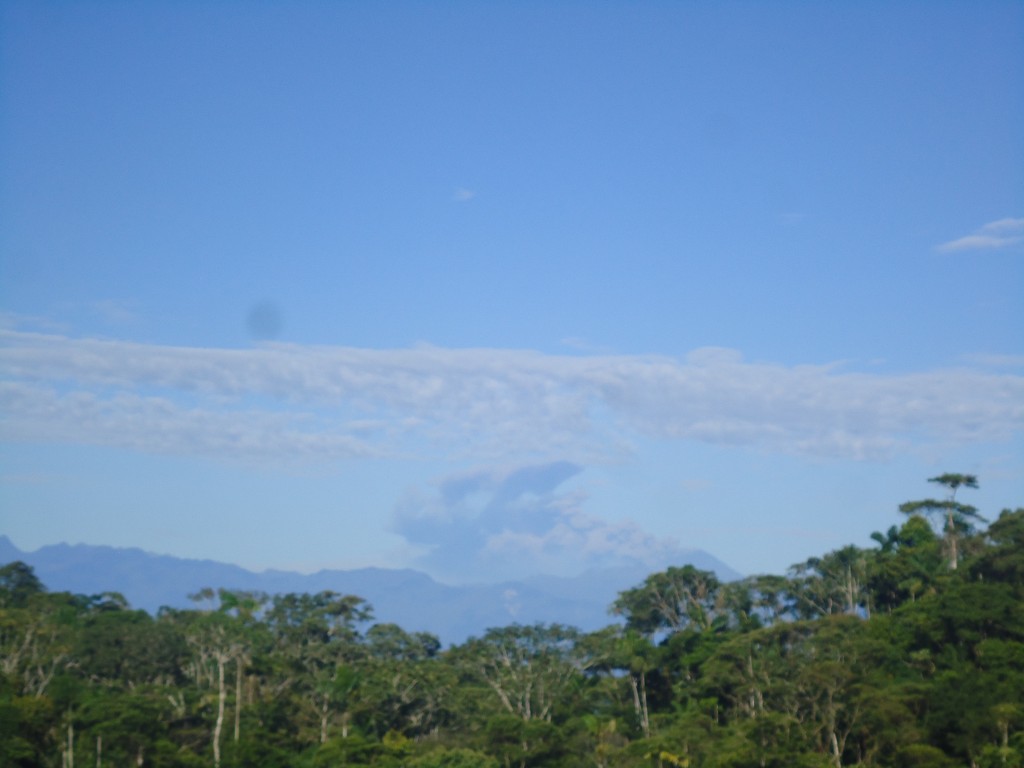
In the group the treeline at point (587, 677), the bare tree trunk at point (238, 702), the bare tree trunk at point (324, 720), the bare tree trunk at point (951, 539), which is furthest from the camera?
the bare tree trunk at point (951, 539)

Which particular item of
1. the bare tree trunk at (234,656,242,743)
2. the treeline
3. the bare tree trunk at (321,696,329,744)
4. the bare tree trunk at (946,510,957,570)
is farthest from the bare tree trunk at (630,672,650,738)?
the bare tree trunk at (946,510,957,570)

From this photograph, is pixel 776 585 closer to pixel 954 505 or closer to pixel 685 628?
pixel 685 628

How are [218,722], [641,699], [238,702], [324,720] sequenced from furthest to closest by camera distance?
1. [641,699]
2. [324,720]
3. [238,702]
4. [218,722]

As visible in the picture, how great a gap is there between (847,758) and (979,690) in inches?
210

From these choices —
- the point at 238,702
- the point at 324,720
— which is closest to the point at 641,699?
the point at 324,720

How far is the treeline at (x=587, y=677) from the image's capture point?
3834 cm

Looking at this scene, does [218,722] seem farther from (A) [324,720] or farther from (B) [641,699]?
(B) [641,699]

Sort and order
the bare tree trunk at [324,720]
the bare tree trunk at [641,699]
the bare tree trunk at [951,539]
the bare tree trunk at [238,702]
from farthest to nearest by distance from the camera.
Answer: the bare tree trunk at [951,539] → the bare tree trunk at [641,699] → the bare tree trunk at [324,720] → the bare tree trunk at [238,702]

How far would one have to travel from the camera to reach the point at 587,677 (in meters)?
52.5

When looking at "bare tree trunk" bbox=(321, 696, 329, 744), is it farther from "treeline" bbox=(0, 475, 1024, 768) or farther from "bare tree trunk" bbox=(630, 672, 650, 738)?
"bare tree trunk" bbox=(630, 672, 650, 738)

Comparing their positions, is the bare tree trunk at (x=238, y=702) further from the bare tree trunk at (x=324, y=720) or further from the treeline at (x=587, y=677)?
the bare tree trunk at (x=324, y=720)

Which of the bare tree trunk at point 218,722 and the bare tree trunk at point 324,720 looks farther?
the bare tree trunk at point 324,720

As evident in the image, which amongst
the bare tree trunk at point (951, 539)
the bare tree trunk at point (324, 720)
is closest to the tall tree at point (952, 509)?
the bare tree trunk at point (951, 539)

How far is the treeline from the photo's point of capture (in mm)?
38344
